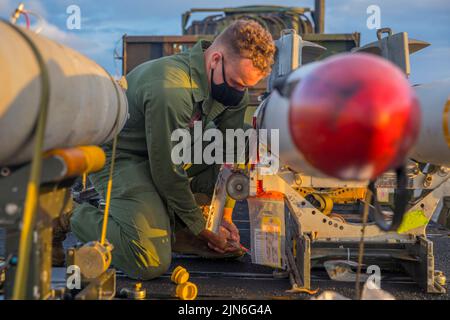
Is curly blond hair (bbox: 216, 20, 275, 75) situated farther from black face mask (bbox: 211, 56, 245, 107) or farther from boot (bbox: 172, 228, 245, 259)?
boot (bbox: 172, 228, 245, 259)

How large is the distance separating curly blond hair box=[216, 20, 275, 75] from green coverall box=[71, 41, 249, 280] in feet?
0.83

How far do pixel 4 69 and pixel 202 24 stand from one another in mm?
7072

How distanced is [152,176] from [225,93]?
1.99 feet

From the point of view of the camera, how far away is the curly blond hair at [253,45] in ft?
7.95

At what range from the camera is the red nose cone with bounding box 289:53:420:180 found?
106 centimetres

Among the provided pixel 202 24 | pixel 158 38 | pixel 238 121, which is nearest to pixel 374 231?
pixel 238 121

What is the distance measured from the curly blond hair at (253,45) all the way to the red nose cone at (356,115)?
129cm

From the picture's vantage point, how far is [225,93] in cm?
274

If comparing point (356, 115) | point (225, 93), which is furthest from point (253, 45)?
point (356, 115)

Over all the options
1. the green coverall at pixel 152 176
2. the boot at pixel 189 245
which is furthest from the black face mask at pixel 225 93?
the boot at pixel 189 245

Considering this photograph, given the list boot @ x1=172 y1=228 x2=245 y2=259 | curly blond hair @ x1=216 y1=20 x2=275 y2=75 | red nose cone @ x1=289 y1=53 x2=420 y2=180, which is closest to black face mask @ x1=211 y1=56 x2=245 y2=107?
curly blond hair @ x1=216 y1=20 x2=275 y2=75

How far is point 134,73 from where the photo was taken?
268 centimetres

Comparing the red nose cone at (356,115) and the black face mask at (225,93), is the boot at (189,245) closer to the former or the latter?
the black face mask at (225,93)

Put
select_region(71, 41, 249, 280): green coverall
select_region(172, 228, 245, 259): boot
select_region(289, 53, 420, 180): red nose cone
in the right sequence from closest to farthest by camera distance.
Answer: select_region(289, 53, 420, 180): red nose cone < select_region(71, 41, 249, 280): green coverall < select_region(172, 228, 245, 259): boot
